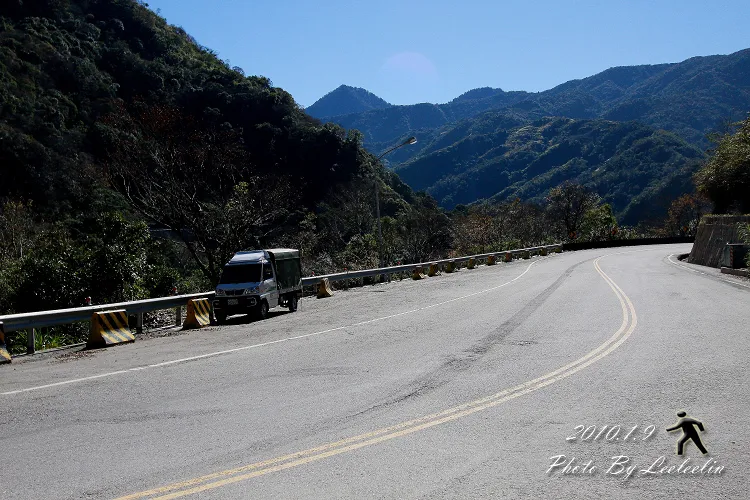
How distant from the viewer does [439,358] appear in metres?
9.77

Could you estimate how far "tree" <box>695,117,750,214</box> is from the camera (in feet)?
→ 136

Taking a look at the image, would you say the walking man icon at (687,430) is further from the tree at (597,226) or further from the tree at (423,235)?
the tree at (597,226)

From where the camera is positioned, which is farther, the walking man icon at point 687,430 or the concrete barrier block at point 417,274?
the concrete barrier block at point 417,274

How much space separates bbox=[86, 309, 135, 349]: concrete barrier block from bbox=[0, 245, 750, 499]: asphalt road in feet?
1.99

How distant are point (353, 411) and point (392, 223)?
49.1 meters

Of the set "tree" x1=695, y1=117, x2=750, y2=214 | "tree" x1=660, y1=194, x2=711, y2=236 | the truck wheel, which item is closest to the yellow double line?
the truck wheel

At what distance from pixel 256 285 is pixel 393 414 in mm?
12242

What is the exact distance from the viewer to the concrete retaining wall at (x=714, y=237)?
33084mm

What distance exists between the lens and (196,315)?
1703 cm

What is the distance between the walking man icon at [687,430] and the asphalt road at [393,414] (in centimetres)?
7

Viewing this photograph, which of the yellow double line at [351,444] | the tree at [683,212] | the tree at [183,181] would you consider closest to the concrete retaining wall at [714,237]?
the tree at [183,181]

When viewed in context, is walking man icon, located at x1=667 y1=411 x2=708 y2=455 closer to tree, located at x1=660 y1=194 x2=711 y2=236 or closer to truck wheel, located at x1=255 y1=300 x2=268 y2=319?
truck wheel, located at x1=255 y1=300 x2=268 y2=319

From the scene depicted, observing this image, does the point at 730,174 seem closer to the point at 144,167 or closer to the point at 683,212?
the point at 144,167

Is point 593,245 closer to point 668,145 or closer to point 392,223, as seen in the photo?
point 392,223
